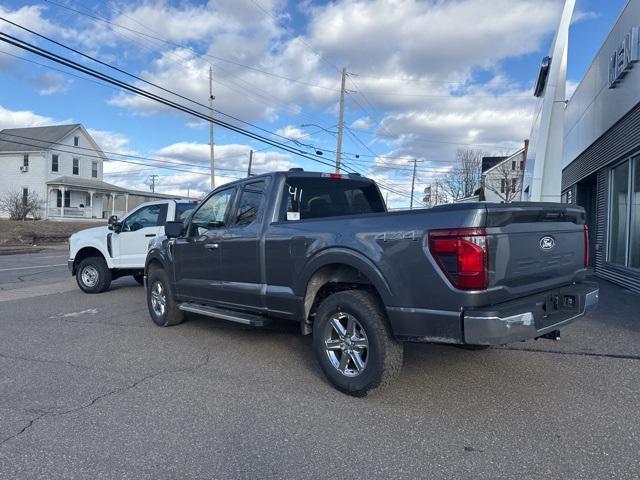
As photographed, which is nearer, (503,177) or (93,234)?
(93,234)

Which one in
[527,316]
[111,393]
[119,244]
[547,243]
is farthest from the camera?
[119,244]

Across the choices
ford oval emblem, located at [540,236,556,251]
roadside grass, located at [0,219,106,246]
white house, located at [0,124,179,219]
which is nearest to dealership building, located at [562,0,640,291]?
ford oval emblem, located at [540,236,556,251]

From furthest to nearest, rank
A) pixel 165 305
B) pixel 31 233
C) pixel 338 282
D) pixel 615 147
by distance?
pixel 31 233
pixel 615 147
pixel 165 305
pixel 338 282

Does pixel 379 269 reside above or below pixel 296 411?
above

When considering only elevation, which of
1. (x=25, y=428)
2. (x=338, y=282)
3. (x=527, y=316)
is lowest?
(x=25, y=428)

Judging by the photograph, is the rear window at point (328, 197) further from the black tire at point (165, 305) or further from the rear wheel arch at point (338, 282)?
the black tire at point (165, 305)

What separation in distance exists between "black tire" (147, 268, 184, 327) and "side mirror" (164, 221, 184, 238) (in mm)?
698

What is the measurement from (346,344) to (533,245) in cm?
175

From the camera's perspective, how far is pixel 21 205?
3591 cm

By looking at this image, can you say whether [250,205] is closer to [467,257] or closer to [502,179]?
[467,257]

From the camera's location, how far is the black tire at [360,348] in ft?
13.9

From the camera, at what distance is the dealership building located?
1054 centimetres

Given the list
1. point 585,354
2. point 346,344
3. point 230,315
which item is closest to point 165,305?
point 230,315

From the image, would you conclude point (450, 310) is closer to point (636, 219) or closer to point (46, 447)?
point (46, 447)
